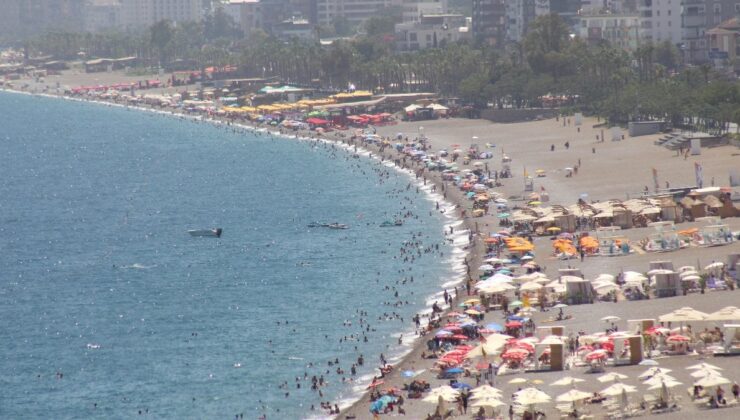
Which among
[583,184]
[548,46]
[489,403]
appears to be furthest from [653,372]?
[548,46]

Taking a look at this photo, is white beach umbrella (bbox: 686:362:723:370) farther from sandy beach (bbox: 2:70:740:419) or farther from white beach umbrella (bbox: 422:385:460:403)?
white beach umbrella (bbox: 422:385:460:403)

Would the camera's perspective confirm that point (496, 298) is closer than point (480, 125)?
Yes

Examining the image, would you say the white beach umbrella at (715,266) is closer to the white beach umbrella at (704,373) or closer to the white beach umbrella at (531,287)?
the white beach umbrella at (531,287)

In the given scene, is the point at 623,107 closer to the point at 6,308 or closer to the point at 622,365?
the point at 6,308

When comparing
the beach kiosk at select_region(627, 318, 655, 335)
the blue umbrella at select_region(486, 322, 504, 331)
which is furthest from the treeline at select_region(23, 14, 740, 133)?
the beach kiosk at select_region(627, 318, 655, 335)

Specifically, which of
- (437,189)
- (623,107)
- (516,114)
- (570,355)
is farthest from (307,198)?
(570,355)

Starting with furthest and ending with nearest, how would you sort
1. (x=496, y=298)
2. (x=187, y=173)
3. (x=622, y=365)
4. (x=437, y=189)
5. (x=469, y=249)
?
(x=187, y=173) → (x=437, y=189) → (x=469, y=249) → (x=496, y=298) → (x=622, y=365)

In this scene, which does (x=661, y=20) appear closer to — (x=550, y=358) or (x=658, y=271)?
(x=658, y=271)
